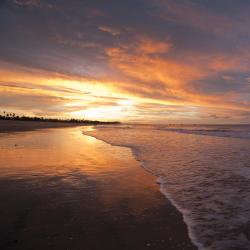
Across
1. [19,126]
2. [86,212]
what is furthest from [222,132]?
[86,212]

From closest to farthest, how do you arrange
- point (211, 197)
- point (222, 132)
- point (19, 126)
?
point (211, 197), point (222, 132), point (19, 126)

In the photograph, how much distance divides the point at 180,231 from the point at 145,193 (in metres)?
2.36

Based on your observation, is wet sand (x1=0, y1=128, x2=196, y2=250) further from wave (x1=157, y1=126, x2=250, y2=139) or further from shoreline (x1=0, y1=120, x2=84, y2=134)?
shoreline (x1=0, y1=120, x2=84, y2=134)

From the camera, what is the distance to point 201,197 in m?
6.95

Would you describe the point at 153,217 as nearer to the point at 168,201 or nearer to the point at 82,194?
the point at 168,201

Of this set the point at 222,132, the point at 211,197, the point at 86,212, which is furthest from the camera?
the point at 222,132

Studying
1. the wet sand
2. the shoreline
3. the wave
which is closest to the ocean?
the wet sand

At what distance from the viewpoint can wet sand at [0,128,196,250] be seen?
4234mm

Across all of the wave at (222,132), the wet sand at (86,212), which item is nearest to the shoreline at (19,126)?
the wave at (222,132)

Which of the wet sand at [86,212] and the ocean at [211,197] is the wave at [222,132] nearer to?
the ocean at [211,197]

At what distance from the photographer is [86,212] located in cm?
548

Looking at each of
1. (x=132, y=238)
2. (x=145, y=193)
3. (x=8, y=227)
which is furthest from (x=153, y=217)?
(x=8, y=227)

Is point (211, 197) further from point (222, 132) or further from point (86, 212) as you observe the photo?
point (222, 132)

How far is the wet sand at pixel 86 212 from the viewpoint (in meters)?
4.23
